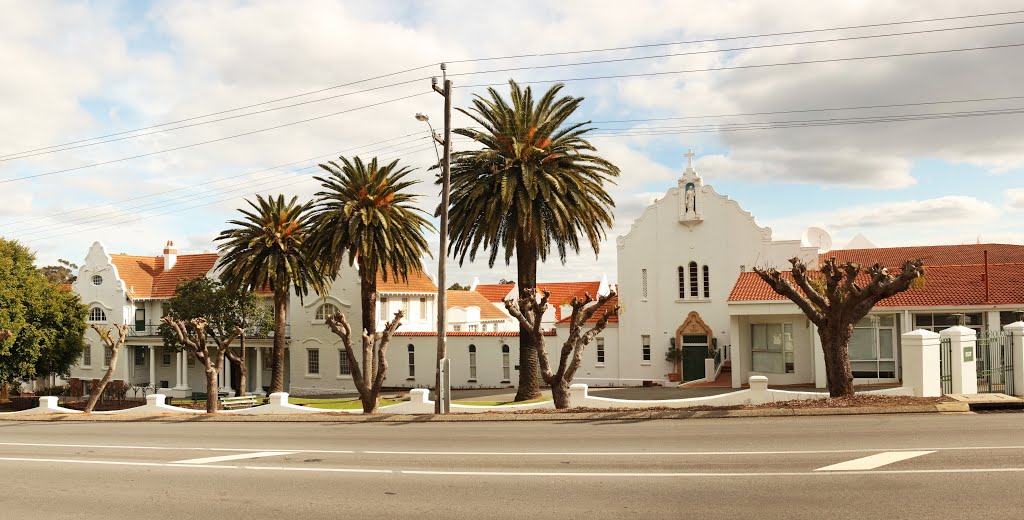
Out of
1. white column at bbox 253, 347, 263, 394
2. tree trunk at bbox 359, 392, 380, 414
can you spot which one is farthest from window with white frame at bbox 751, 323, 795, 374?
white column at bbox 253, 347, 263, 394

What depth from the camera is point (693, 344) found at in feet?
140

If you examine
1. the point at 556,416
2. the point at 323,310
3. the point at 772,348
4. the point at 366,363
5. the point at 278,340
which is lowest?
the point at 556,416

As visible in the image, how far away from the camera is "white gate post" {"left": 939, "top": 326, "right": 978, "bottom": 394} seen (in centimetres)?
2092

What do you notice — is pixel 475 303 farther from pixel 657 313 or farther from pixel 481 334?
pixel 657 313

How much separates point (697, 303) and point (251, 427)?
26.6 metres

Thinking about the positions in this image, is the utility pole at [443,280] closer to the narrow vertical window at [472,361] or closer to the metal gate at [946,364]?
the metal gate at [946,364]

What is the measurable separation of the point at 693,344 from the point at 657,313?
261 centimetres

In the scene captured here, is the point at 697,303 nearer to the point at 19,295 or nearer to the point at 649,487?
the point at 649,487

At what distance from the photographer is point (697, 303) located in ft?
142

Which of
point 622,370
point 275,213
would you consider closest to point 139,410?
point 275,213

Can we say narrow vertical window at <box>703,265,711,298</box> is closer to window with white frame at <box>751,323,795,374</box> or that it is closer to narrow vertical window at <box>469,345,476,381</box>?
window with white frame at <box>751,323,795,374</box>

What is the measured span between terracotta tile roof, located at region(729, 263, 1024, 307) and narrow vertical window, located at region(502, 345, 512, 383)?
14095 mm

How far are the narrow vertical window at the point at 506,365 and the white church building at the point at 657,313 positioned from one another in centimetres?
5

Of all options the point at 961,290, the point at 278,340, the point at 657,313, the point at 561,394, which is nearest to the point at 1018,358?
the point at 961,290
